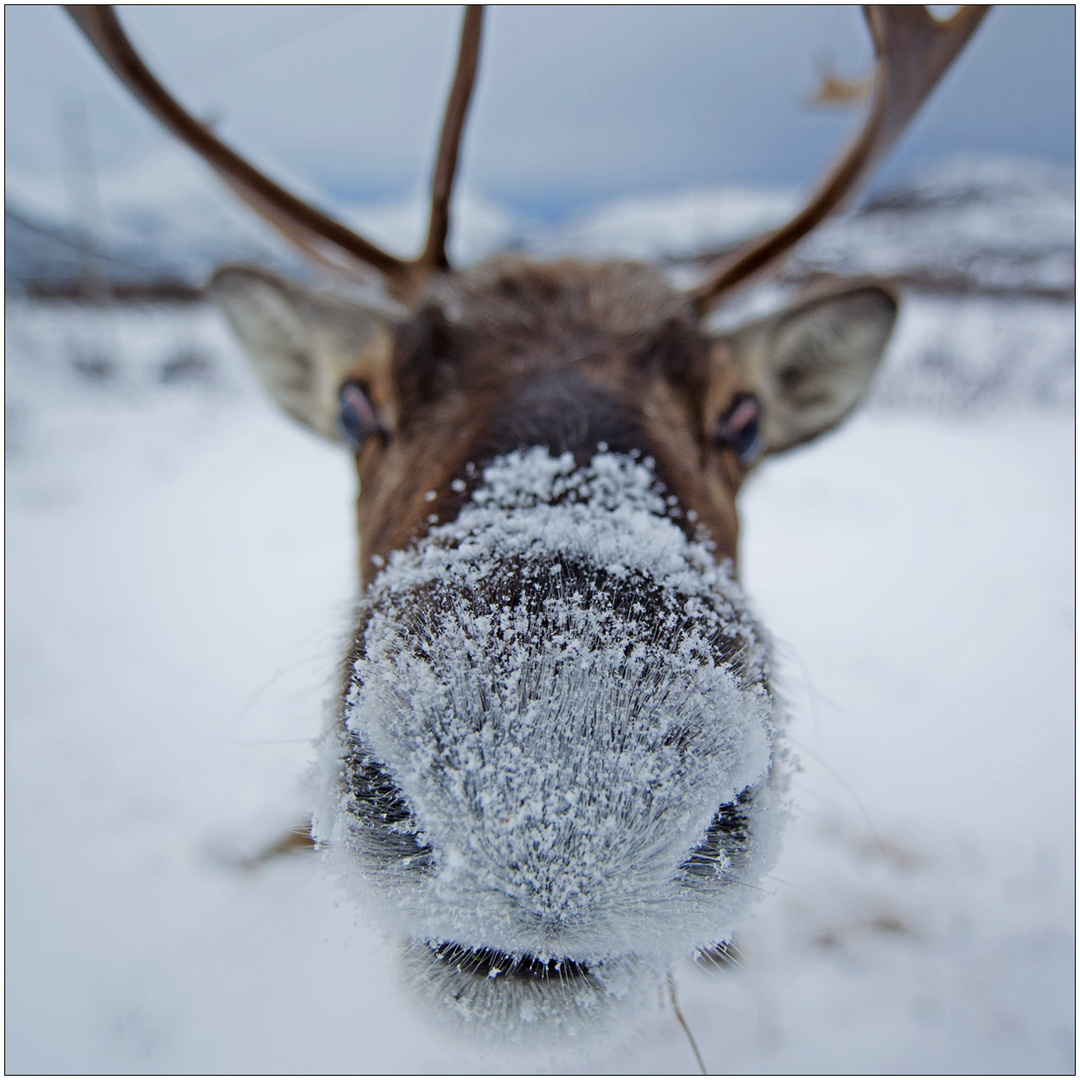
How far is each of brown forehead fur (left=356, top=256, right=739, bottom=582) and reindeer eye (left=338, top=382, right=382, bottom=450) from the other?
3.1 inches

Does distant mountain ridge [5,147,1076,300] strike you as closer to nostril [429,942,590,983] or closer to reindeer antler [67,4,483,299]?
reindeer antler [67,4,483,299]

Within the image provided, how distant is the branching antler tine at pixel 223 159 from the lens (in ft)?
8.59

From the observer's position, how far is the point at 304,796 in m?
1.35

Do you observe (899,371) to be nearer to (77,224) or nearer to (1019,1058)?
(1019,1058)

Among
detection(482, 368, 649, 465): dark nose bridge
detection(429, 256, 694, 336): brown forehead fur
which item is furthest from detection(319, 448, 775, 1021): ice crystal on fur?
detection(429, 256, 694, 336): brown forehead fur

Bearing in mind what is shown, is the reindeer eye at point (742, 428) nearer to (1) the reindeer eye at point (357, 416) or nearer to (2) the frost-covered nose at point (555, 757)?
(2) the frost-covered nose at point (555, 757)

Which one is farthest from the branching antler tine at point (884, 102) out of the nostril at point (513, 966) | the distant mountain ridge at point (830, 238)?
the nostril at point (513, 966)

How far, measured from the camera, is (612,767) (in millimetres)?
1114

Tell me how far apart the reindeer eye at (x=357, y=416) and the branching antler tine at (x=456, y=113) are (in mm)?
915

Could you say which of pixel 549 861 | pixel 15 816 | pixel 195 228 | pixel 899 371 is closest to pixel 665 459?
pixel 549 861

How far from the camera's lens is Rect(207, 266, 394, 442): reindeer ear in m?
2.45

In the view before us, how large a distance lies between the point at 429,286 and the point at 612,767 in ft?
6.76

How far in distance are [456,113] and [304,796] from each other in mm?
2793

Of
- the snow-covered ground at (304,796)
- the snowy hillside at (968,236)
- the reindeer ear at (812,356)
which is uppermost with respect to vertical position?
the snowy hillside at (968,236)
